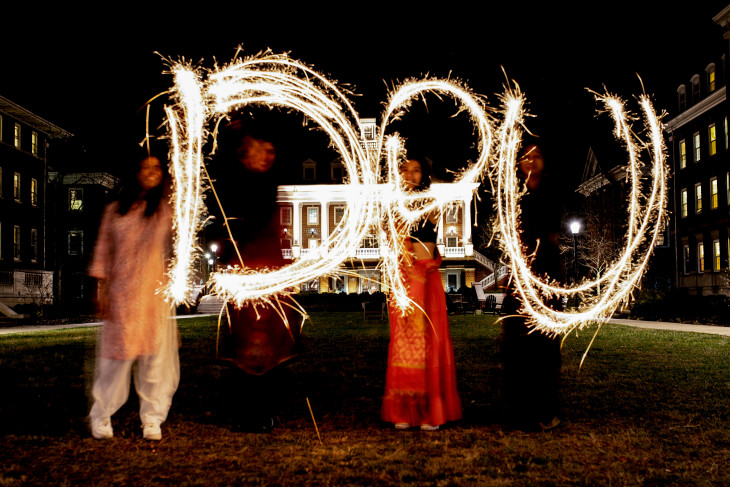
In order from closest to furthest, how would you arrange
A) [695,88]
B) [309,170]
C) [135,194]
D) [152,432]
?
[152,432] < [135,194] < [695,88] < [309,170]

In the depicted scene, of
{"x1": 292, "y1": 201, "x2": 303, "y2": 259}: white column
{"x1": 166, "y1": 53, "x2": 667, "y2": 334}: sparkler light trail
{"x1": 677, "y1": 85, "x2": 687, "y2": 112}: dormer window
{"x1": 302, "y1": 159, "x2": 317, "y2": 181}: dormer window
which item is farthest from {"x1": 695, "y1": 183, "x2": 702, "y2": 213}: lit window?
{"x1": 166, "y1": 53, "x2": 667, "y2": 334}: sparkler light trail

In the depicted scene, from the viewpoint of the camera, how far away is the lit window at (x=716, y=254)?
36031mm

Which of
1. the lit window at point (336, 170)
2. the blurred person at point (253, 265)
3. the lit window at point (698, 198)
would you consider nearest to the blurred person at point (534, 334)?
the blurred person at point (253, 265)

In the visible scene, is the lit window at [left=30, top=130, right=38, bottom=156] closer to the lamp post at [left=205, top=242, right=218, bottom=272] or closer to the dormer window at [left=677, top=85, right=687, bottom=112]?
the lamp post at [left=205, top=242, right=218, bottom=272]

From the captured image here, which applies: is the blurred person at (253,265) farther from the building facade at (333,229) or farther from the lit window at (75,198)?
the lit window at (75,198)

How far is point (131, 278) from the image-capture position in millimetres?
5277

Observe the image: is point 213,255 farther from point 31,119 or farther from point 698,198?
point 698,198

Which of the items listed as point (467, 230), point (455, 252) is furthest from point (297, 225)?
point (467, 230)

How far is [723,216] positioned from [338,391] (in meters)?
35.1

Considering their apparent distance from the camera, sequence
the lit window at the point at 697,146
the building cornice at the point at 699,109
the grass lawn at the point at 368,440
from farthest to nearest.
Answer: the lit window at the point at 697,146, the building cornice at the point at 699,109, the grass lawn at the point at 368,440

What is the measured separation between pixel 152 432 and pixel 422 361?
7.89ft

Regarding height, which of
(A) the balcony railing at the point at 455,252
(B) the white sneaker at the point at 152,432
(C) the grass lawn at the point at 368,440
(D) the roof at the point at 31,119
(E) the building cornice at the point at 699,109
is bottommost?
(C) the grass lawn at the point at 368,440

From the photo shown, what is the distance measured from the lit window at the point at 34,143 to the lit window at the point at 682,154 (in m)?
42.4

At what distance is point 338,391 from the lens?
773 centimetres
